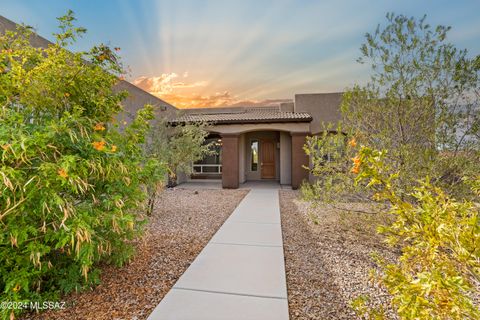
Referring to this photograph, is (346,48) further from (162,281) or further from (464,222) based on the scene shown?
(162,281)

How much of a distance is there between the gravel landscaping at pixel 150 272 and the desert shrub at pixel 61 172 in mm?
254

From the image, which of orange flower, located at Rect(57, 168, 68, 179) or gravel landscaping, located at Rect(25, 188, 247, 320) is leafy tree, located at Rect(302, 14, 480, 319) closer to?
gravel landscaping, located at Rect(25, 188, 247, 320)

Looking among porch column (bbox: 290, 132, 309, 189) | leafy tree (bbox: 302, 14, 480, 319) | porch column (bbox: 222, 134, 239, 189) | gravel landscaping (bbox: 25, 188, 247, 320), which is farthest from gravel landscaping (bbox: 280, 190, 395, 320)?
porch column (bbox: 222, 134, 239, 189)

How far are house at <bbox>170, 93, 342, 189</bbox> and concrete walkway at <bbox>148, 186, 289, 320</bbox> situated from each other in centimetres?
573

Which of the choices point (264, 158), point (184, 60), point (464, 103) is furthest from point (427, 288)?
point (264, 158)

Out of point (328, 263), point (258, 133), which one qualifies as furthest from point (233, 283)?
point (258, 133)

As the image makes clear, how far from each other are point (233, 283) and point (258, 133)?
14.4m

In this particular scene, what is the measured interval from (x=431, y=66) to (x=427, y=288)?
538 cm

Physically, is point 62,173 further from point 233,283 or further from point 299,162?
point 299,162

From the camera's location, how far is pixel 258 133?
17.3 m

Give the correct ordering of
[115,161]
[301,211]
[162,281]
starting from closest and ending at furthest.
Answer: [115,161] < [162,281] < [301,211]

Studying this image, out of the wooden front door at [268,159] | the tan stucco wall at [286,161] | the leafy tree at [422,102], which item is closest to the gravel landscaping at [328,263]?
the leafy tree at [422,102]

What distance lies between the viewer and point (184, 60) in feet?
35.3

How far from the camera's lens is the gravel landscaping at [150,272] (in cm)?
291
